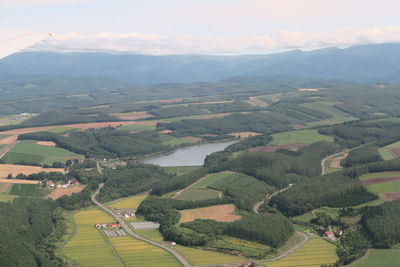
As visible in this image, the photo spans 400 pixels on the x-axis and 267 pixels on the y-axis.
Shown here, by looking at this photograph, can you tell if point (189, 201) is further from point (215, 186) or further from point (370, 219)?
point (370, 219)

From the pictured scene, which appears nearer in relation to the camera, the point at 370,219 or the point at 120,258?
the point at 120,258

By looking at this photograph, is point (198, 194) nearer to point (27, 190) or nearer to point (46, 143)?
point (27, 190)

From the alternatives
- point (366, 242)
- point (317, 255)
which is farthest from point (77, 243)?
point (366, 242)

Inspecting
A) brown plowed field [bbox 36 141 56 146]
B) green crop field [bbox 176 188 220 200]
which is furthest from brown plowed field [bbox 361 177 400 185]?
brown plowed field [bbox 36 141 56 146]

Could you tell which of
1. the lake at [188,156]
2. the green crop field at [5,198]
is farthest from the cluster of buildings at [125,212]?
the lake at [188,156]

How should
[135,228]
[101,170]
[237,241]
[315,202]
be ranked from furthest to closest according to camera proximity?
[101,170] → [315,202] → [135,228] → [237,241]

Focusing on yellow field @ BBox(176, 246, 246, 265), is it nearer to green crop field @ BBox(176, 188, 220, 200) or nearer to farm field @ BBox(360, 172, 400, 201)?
green crop field @ BBox(176, 188, 220, 200)
